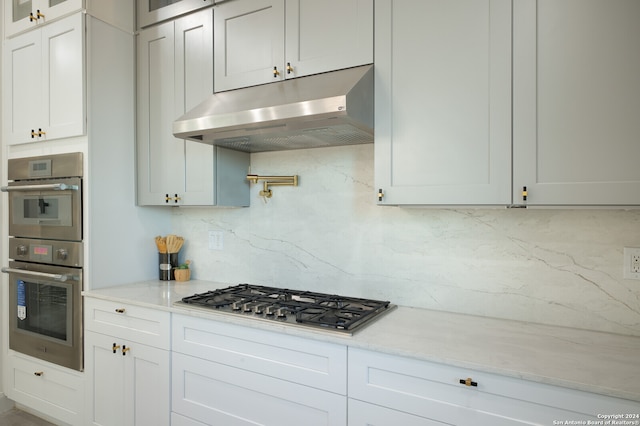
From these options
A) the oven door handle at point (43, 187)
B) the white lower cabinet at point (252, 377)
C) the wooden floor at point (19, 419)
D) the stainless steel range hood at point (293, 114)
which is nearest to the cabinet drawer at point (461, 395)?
the white lower cabinet at point (252, 377)

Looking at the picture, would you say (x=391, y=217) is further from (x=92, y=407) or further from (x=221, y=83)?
(x=92, y=407)

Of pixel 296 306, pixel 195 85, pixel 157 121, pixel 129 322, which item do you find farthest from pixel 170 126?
pixel 296 306

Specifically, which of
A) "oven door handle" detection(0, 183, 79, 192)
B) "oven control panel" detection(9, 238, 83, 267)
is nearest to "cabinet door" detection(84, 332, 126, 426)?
"oven control panel" detection(9, 238, 83, 267)

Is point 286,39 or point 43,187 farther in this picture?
point 43,187

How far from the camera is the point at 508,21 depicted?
151 cm

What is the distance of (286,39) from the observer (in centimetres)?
200

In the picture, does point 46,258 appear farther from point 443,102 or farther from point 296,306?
point 443,102

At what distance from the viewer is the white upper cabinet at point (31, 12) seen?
7.80ft

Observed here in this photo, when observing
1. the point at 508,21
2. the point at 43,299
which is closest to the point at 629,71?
the point at 508,21

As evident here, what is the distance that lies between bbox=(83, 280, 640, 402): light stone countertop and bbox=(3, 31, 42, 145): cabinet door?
1.62 m

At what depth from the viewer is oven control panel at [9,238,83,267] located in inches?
94.0

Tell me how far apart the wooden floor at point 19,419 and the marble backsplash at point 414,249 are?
1402mm

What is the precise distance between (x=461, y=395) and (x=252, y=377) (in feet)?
2.92

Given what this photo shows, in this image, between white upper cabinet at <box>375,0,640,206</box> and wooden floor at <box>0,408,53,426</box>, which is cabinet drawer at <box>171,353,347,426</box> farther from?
wooden floor at <box>0,408,53,426</box>
